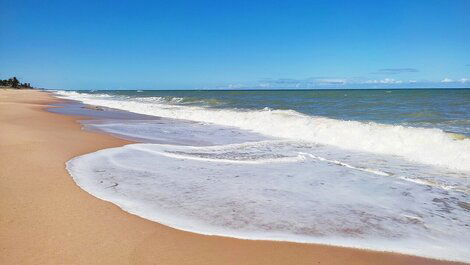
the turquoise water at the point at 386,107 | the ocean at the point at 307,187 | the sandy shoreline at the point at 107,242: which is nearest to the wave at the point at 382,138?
the ocean at the point at 307,187

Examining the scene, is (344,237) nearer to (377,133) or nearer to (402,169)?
(402,169)

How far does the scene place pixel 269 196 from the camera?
5555 mm

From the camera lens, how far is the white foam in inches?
164

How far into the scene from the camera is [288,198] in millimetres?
5484

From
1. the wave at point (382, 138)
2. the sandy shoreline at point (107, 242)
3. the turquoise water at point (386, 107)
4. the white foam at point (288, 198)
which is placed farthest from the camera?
the turquoise water at point (386, 107)

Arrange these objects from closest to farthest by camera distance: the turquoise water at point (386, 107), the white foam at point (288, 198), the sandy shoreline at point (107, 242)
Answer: the sandy shoreline at point (107, 242)
the white foam at point (288, 198)
the turquoise water at point (386, 107)

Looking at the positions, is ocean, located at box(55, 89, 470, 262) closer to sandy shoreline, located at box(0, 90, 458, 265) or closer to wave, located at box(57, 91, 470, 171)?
wave, located at box(57, 91, 470, 171)

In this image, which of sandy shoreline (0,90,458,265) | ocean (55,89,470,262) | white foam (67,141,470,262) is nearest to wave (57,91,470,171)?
ocean (55,89,470,262)

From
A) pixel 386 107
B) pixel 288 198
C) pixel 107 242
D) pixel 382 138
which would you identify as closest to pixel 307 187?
pixel 288 198

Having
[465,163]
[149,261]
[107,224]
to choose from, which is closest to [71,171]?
[107,224]

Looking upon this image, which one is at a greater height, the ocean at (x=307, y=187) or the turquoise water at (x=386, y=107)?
the turquoise water at (x=386, y=107)

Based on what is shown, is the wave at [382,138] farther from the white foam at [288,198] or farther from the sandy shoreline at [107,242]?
the sandy shoreline at [107,242]

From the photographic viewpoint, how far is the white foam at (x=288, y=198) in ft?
13.7

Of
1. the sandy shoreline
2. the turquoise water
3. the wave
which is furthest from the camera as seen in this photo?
the turquoise water
